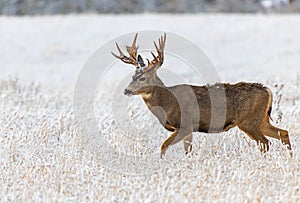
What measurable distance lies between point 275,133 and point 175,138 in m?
1.11

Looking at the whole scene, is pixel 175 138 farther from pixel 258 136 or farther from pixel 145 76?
pixel 258 136

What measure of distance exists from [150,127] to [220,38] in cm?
1332

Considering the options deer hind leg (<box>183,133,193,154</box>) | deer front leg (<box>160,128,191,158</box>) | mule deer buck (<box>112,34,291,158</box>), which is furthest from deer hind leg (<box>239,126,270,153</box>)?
deer front leg (<box>160,128,191,158</box>)

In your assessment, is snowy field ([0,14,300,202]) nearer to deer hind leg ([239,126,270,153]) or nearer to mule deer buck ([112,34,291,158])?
deer hind leg ([239,126,270,153])

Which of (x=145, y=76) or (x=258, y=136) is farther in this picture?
(x=258, y=136)

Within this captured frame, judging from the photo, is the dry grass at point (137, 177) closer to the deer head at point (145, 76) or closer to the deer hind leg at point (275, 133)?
the deer hind leg at point (275, 133)

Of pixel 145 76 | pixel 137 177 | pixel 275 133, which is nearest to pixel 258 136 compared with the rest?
pixel 275 133

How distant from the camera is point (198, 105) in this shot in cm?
648

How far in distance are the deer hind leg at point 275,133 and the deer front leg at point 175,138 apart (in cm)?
86

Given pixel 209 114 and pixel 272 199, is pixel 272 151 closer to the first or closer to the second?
pixel 209 114

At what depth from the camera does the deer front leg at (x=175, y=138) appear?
6301 millimetres

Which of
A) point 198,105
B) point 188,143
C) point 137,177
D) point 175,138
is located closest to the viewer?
point 137,177

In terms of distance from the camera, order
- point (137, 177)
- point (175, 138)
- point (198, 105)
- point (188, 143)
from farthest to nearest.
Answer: point (188, 143), point (198, 105), point (175, 138), point (137, 177)

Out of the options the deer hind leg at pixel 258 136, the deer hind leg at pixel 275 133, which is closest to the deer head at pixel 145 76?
the deer hind leg at pixel 258 136
